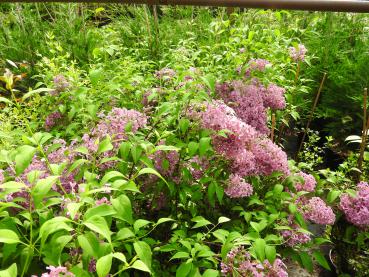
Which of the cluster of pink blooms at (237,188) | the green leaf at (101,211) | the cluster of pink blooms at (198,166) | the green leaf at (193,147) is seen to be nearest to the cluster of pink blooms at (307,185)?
the cluster of pink blooms at (237,188)

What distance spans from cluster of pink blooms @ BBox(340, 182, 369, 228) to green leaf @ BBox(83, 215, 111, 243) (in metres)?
1.26

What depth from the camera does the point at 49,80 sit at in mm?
2270

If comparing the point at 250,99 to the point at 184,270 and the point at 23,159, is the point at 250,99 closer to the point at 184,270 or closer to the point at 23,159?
the point at 184,270

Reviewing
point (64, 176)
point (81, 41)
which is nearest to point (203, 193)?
point (64, 176)

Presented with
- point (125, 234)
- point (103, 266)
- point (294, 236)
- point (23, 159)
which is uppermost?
point (23, 159)

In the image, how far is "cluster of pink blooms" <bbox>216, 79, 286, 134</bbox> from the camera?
6.86ft

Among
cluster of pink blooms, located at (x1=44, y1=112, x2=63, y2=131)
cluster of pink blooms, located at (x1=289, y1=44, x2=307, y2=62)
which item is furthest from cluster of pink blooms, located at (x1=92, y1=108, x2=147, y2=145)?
cluster of pink blooms, located at (x1=289, y1=44, x2=307, y2=62)

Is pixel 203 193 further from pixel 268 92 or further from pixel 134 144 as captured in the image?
pixel 268 92

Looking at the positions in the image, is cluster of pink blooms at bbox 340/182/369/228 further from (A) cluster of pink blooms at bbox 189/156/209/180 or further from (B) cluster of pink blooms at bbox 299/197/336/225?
(A) cluster of pink blooms at bbox 189/156/209/180

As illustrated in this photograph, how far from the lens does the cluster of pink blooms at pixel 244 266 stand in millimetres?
1376

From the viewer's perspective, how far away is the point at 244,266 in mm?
1377

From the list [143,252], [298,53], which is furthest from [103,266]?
[298,53]

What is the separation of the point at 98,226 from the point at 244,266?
0.56m

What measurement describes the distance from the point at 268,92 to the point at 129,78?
0.74 m
